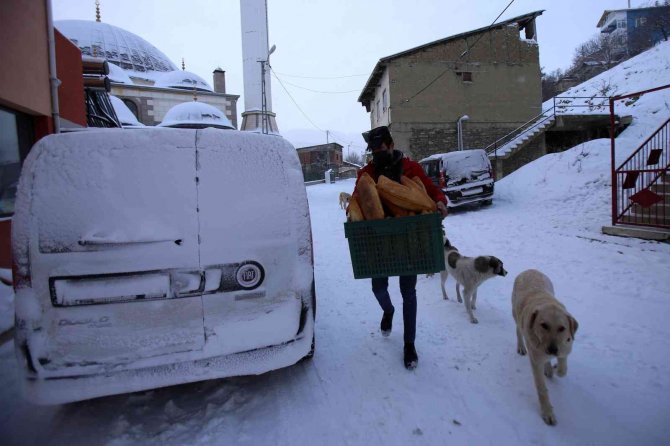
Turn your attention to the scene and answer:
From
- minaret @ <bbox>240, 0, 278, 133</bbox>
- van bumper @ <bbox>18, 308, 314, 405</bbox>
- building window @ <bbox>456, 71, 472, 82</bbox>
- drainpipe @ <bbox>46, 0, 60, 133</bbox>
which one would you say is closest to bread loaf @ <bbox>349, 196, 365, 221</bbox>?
van bumper @ <bbox>18, 308, 314, 405</bbox>

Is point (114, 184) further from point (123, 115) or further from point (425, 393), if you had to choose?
point (123, 115)

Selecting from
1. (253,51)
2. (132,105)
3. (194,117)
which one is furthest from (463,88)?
(132,105)

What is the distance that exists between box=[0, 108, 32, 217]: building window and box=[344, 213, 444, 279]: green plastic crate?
19.4 ft

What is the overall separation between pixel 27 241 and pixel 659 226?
29.1ft

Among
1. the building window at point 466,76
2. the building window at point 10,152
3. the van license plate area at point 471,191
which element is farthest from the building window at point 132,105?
the van license plate area at point 471,191

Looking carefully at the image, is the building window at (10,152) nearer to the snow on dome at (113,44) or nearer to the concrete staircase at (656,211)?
the concrete staircase at (656,211)

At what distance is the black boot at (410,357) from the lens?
9.87 ft

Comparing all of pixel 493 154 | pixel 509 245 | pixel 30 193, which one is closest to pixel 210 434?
pixel 30 193

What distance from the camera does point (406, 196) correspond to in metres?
2.81

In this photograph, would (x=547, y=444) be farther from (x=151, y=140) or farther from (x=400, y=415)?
(x=151, y=140)

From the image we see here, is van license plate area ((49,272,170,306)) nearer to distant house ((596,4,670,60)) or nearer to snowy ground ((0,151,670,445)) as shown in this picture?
snowy ground ((0,151,670,445))

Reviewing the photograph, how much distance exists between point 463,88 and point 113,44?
34192mm

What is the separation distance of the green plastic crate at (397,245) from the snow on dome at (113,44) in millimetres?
39957

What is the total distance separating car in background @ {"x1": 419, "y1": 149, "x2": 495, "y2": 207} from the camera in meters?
11.9
